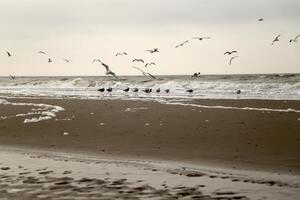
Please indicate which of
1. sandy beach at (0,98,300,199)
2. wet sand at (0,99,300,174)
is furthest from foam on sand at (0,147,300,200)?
wet sand at (0,99,300,174)

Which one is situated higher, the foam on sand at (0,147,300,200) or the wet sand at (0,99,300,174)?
the wet sand at (0,99,300,174)

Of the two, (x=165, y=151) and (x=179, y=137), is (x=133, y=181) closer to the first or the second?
(x=165, y=151)

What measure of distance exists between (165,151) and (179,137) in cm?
206

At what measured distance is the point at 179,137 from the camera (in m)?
13.9

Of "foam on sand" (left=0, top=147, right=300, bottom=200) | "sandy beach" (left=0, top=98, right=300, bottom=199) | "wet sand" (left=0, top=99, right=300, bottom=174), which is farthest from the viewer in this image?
"wet sand" (left=0, top=99, right=300, bottom=174)

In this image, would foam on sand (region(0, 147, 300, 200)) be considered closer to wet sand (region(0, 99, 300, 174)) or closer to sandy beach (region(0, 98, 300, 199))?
sandy beach (region(0, 98, 300, 199))

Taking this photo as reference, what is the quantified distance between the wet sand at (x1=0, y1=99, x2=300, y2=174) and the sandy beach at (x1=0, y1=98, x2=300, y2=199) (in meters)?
0.02

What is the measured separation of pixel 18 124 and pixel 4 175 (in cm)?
961

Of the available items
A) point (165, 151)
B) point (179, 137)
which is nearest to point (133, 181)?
point (165, 151)

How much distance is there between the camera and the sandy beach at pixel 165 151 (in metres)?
7.84

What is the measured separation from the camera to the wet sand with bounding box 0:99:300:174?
35.4ft

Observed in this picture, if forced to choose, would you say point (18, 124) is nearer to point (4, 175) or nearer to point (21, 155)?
point (21, 155)

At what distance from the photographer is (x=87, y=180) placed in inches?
329

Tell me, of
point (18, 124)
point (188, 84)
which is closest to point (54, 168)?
point (18, 124)
